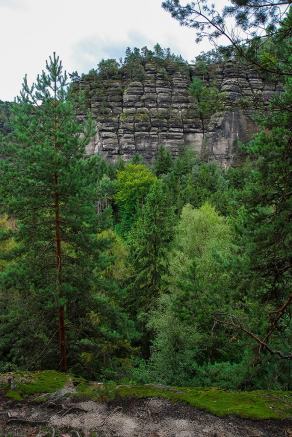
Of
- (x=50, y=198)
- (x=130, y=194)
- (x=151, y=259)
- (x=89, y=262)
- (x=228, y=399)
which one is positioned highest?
(x=50, y=198)

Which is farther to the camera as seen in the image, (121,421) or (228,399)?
(228,399)

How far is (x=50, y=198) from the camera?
12.4 m

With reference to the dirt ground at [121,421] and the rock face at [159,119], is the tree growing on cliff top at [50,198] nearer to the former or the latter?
the dirt ground at [121,421]

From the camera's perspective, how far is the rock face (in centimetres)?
6612

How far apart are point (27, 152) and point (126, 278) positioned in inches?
518

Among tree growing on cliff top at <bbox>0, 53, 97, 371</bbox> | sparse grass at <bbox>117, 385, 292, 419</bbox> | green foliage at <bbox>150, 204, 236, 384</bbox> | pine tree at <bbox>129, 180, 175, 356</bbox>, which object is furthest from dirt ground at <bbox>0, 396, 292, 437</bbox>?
pine tree at <bbox>129, 180, 175, 356</bbox>

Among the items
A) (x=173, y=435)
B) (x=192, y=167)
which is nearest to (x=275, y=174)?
(x=173, y=435)

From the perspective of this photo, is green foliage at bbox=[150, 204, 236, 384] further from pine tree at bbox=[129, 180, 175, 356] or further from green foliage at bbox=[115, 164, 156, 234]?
green foliage at bbox=[115, 164, 156, 234]

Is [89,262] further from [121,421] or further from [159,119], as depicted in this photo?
[159,119]

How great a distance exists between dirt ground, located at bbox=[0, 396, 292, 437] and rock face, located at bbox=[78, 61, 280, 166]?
6067 centimetres

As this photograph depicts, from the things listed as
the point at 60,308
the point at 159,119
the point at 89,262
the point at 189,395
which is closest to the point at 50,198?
the point at 89,262

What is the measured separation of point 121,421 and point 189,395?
1436mm

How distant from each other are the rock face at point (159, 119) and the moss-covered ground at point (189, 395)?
59.7 metres

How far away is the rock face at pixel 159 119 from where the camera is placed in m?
66.1
